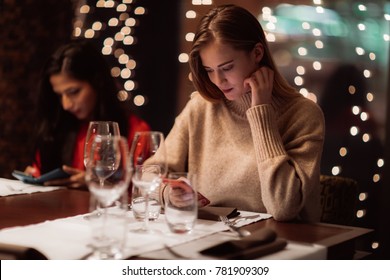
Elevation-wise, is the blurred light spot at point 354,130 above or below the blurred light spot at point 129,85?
below

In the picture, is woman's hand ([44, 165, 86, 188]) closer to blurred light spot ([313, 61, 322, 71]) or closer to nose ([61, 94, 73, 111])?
nose ([61, 94, 73, 111])

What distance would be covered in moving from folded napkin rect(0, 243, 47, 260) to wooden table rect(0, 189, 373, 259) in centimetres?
29

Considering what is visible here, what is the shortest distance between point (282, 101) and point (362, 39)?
3.70 ft

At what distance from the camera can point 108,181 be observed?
1.31 m

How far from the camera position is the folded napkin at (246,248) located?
52.1 inches

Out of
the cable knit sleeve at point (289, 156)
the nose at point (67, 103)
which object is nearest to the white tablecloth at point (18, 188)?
the nose at point (67, 103)

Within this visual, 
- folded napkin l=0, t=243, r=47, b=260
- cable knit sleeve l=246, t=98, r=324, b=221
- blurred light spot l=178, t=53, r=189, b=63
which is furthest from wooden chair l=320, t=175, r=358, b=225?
blurred light spot l=178, t=53, r=189, b=63

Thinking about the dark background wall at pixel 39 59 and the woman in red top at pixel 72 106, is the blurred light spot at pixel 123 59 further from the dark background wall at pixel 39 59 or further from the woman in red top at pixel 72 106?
the woman in red top at pixel 72 106

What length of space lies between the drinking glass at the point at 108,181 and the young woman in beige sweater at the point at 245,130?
0.54 metres

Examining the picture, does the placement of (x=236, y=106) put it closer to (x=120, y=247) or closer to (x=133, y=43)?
(x=120, y=247)

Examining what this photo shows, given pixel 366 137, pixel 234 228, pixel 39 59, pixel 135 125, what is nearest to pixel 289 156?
pixel 234 228

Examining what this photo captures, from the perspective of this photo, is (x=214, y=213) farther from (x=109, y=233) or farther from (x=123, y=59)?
(x=123, y=59)
